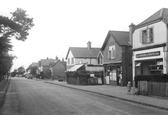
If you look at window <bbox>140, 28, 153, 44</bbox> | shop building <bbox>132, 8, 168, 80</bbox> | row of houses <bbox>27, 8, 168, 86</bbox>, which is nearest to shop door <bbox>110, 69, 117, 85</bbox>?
row of houses <bbox>27, 8, 168, 86</bbox>

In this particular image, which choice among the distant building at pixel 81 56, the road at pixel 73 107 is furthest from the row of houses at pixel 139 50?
the distant building at pixel 81 56

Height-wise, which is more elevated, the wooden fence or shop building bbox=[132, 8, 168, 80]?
shop building bbox=[132, 8, 168, 80]

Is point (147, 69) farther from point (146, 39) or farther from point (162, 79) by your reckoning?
point (162, 79)

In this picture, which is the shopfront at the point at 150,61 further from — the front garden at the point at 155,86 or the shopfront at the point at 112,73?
the shopfront at the point at 112,73

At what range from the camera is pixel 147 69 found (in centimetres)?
2573

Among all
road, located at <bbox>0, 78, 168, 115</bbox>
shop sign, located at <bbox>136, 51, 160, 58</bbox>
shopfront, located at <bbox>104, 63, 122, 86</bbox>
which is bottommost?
road, located at <bbox>0, 78, 168, 115</bbox>

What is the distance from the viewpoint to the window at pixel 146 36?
2289 cm

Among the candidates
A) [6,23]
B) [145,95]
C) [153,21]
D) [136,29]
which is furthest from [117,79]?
[6,23]

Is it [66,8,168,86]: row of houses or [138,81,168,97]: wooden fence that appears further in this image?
[66,8,168,86]: row of houses

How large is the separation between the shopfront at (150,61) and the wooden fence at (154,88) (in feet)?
13.6

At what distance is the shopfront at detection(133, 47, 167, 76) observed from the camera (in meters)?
21.3

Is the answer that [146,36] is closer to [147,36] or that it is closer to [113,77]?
[147,36]

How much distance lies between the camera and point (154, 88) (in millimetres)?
16547

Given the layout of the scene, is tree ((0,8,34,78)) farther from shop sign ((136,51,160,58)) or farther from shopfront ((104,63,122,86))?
shopfront ((104,63,122,86))
